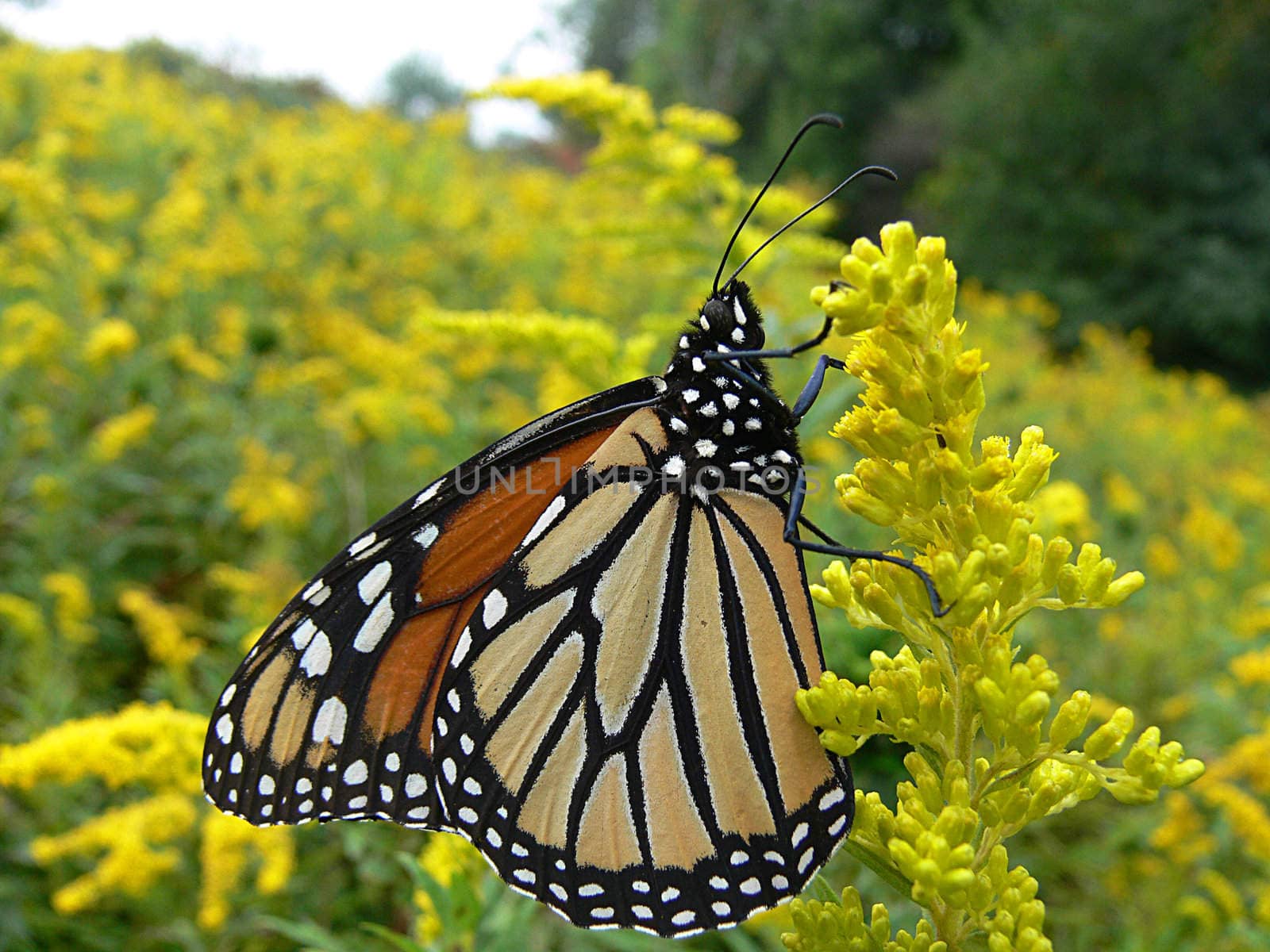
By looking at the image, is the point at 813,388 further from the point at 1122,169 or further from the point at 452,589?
the point at 1122,169

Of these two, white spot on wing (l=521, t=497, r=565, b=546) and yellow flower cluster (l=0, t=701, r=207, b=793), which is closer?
white spot on wing (l=521, t=497, r=565, b=546)

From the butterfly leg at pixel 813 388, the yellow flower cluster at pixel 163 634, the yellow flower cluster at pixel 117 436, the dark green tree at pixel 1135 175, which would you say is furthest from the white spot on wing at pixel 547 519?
the dark green tree at pixel 1135 175

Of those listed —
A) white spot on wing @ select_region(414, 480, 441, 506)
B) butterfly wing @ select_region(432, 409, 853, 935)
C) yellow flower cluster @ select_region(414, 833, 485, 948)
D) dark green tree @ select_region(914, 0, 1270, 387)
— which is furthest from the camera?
dark green tree @ select_region(914, 0, 1270, 387)

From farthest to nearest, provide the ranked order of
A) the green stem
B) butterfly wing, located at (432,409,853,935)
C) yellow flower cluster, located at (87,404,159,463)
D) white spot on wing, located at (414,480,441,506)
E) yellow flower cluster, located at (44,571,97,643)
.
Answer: yellow flower cluster, located at (87,404,159,463) → yellow flower cluster, located at (44,571,97,643) → white spot on wing, located at (414,480,441,506) → butterfly wing, located at (432,409,853,935) → the green stem

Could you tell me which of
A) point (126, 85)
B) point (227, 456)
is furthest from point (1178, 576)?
point (126, 85)

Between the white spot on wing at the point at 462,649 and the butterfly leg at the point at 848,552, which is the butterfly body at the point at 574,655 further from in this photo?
the butterfly leg at the point at 848,552

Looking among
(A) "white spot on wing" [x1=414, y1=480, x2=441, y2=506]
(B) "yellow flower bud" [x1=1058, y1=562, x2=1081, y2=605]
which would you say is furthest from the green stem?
(A) "white spot on wing" [x1=414, y1=480, x2=441, y2=506]

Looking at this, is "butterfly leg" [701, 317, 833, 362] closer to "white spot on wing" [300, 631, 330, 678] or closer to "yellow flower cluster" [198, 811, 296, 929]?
"white spot on wing" [300, 631, 330, 678]
